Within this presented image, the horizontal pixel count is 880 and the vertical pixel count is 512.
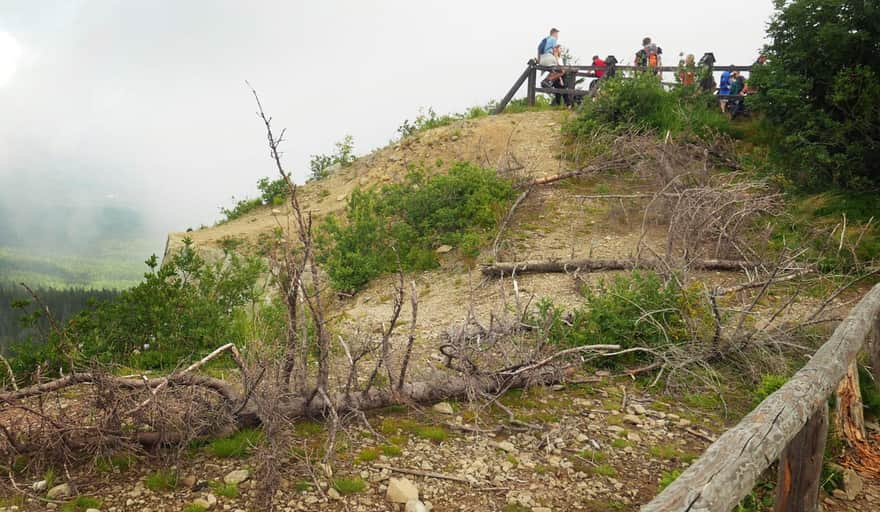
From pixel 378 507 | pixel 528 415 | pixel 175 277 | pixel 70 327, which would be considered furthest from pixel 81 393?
pixel 528 415

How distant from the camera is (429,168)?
12.6 meters

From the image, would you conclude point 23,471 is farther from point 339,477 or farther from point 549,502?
point 549,502

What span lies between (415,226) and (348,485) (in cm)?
702

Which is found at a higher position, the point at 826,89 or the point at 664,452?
the point at 826,89

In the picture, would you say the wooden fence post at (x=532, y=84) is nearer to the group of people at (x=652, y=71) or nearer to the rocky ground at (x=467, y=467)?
the group of people at (x=652, y=71)

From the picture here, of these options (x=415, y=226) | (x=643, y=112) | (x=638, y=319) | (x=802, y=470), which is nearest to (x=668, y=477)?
(x=802, y=470)

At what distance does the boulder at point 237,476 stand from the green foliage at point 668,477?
2451mm

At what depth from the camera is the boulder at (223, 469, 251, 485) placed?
3625mm

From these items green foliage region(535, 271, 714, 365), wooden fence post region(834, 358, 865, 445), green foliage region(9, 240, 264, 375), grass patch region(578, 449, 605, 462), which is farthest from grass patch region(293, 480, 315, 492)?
wooden fence post region(834, 358, 865, 445)

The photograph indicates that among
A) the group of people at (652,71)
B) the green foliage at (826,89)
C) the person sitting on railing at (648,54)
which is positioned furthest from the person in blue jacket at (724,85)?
the green foliage at (826,89)

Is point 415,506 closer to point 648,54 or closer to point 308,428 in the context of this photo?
point 308,428

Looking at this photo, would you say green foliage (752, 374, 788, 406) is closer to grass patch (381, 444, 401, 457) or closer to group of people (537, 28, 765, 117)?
grass patch (381, 444, 401, 457)

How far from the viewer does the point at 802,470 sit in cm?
313

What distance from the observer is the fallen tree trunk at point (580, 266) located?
25.2 feet
